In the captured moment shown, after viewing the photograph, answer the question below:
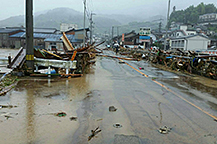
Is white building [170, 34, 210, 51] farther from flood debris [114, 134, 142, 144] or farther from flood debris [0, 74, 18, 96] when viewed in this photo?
flood debris [114, 134, 142, 144]

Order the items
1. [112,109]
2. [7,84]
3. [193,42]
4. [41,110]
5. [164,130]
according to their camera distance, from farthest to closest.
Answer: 1. [193,42]
2. [7,84]
3. [112,109]
4. [41,110]
5. [164,130]

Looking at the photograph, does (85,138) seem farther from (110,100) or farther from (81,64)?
(81,64)

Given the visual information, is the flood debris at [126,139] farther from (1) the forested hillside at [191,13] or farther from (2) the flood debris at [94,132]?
(1) the forested hillside at [191,13]

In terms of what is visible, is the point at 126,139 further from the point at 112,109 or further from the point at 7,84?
the point at 7,84

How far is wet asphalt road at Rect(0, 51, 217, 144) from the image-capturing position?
4.04 m

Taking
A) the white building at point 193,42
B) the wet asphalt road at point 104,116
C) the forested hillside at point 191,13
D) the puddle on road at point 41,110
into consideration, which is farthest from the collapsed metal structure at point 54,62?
the forested hillside at point 191,13

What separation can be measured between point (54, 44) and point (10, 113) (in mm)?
49848

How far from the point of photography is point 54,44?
2080 inches

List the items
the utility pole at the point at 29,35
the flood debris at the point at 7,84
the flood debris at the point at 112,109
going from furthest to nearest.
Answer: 1. the utility pole at the point at 29,35
2. the flood debris at the point at 7,84
3. the flood debris at the point at 112,109

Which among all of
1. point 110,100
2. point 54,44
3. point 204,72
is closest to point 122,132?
point 110,100

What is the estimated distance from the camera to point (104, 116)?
5.16 m

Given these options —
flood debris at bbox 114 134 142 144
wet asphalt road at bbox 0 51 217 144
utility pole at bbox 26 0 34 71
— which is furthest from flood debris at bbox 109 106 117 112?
utility pole at bbox 26 0 34 71

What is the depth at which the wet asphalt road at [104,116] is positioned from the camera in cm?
404

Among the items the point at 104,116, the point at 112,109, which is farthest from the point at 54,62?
the point at 104,116
